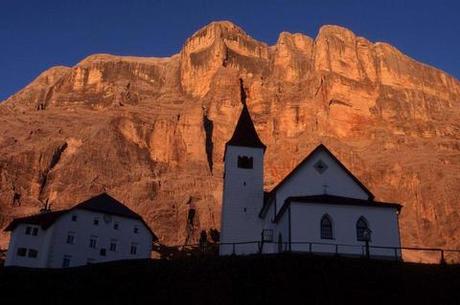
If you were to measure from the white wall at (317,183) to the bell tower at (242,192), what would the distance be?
7.02m

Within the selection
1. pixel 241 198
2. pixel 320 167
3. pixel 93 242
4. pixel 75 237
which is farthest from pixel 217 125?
pixel 320 167

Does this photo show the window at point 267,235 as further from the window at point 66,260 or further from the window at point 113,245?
the window at point 66,260

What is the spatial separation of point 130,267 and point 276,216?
14.0 metres

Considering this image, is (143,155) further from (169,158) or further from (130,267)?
(130,267)

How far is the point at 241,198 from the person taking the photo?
51844 mm

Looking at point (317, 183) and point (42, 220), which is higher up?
point (317, 183)

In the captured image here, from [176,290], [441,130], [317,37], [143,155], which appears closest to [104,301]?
[176,290]

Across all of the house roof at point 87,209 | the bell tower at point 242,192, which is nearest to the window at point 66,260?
the house roof at point 87,209

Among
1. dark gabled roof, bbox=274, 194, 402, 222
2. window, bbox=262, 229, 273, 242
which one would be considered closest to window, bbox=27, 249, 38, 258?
window, bbox=262, 229, 273, 242

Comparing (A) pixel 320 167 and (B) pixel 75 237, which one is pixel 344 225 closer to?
(A) pixel 320 167

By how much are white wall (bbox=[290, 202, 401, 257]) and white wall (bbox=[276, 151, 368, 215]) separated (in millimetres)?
5102

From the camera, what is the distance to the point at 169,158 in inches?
5546

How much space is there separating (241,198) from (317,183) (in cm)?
974

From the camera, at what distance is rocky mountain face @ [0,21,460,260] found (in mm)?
121250
